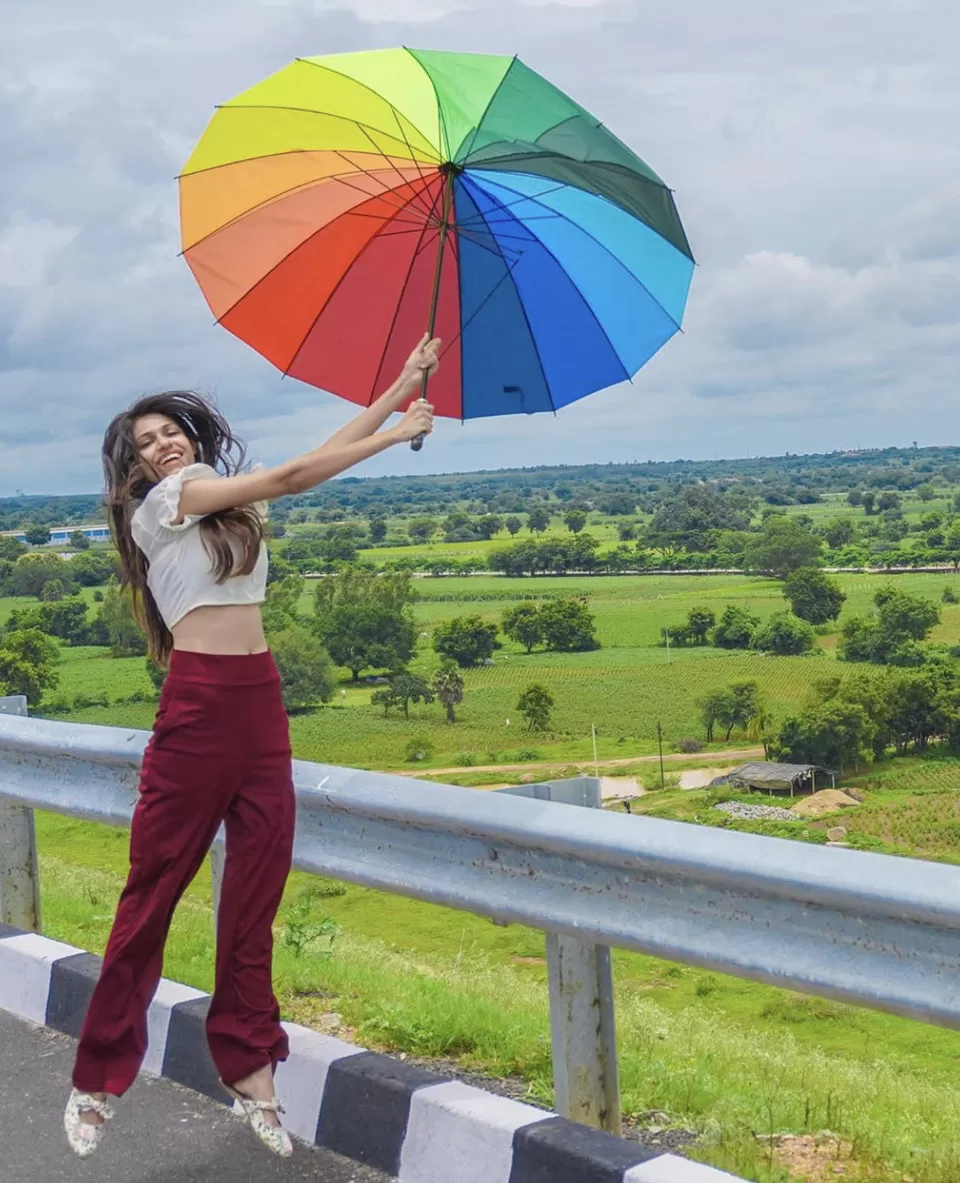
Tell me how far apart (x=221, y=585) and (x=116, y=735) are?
1.09 meters

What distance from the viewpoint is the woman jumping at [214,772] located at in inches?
105

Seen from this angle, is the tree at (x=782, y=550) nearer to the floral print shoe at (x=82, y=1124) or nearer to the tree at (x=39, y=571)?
the tree at (x=39, y=571)

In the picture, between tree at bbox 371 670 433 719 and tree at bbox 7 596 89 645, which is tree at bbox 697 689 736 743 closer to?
tree at bbox 371 670 433 719

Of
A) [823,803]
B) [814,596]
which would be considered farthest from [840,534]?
[823,803]

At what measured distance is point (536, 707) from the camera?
124188mm

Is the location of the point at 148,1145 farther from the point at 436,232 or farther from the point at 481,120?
the point at 481,120

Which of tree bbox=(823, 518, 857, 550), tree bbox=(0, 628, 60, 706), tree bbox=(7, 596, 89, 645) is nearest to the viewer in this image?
tree bbox=(0, 628, 60, 706)

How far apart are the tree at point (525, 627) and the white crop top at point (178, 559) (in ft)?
469

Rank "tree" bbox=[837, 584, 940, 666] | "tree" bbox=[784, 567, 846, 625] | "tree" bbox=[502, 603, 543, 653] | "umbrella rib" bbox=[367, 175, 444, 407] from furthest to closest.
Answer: "tree" bbox=[784, 567, 846, 625] → "tree" bbox=[502, 603, 543, 653] → "tree" bbox=[837, 584, 940, 666] → "umbrella rib" bbox=[367, 175, 444, 407]

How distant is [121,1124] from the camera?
3.02m

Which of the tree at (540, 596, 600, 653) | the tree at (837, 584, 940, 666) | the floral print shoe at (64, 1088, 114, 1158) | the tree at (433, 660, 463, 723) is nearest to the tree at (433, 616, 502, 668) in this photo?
the tree at (540, 596, 600, 653)

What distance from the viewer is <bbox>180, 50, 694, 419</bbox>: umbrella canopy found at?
311 cm

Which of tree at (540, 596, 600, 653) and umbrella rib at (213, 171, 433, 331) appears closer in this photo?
umbrella rib at (213, 171, 433, 331)

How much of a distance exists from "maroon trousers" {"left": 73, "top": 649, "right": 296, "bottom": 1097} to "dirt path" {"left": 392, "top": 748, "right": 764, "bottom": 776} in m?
103
